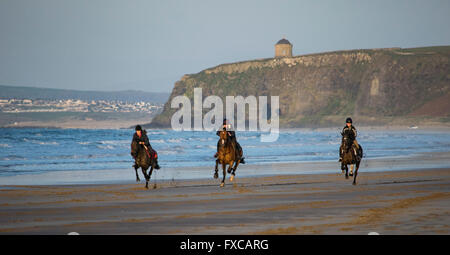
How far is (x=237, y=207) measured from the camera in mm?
16344

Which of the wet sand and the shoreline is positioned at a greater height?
the wet sand

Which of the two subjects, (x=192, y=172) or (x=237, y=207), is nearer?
(x=237, y=207)

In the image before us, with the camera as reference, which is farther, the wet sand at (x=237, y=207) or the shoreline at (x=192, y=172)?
the shoreline at (x=192, y=172)

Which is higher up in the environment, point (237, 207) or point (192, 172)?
point (237, 207)

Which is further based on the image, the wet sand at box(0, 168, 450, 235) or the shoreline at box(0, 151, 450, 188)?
the shoreline at box(0, 151, 450, 188)

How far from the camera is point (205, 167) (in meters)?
33.3

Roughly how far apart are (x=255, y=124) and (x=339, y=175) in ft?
524

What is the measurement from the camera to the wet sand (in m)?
12.7

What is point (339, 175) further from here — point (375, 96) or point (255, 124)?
point (375, 96)

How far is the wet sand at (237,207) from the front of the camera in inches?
499
